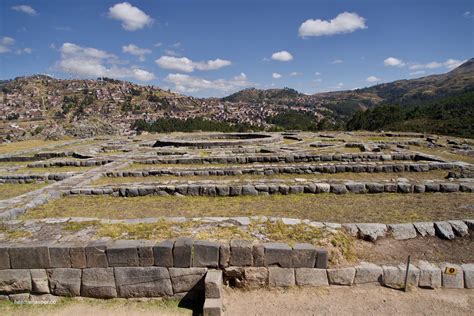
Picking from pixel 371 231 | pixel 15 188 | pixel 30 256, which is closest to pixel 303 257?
pixel 371 231

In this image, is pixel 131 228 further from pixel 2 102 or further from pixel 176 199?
pixel 2 102

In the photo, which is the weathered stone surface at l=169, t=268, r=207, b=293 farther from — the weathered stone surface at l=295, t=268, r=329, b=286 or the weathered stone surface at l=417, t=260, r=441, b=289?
the weathered stone surface at l=417, t=260, r=441, b=289

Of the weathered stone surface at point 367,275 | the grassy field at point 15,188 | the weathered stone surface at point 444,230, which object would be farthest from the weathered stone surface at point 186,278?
the grassy field at point 15,188

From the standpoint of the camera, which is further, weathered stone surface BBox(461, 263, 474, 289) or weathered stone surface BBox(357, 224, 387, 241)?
weathered stone surface BBox(357, 224, 387, 241)

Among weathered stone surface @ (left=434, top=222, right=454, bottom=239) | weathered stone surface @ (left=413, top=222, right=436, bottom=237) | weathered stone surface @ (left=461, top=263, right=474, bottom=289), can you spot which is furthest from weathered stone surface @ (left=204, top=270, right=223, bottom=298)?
weathered stone surface @ (left=434, top=222, right=454, bottom=239)

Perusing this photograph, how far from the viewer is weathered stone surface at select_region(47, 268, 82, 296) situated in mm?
5055

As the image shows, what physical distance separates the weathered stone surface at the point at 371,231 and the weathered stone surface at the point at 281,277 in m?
1.91

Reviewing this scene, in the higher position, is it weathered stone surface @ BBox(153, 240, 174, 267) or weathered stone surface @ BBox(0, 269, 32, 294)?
weathered stone surface @ BBox(153, 240, 174, 267)

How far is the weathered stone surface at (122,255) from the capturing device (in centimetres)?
499

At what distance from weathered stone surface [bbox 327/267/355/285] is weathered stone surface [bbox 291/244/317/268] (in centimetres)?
37

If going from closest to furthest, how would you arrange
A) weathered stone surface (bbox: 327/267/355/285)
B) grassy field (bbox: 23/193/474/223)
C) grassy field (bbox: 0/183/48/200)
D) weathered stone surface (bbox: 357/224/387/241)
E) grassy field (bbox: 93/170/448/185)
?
weathered stone surface (bbox: 327/267/355/285), weathered stone surface (bbox: 357/224/387/241), grassy field (bbox: 23/193/474/223), grassy field (bbox: 0/183/48/200), grassy field (bbox: 93/170/448/185)

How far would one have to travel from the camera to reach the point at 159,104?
10938 cm

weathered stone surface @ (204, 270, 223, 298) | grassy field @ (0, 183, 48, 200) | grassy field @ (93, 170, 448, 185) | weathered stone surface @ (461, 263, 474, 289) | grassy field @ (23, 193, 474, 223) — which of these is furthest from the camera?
grassy field @ (93, 170, 448, 185)

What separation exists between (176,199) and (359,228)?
5449 millimetres
